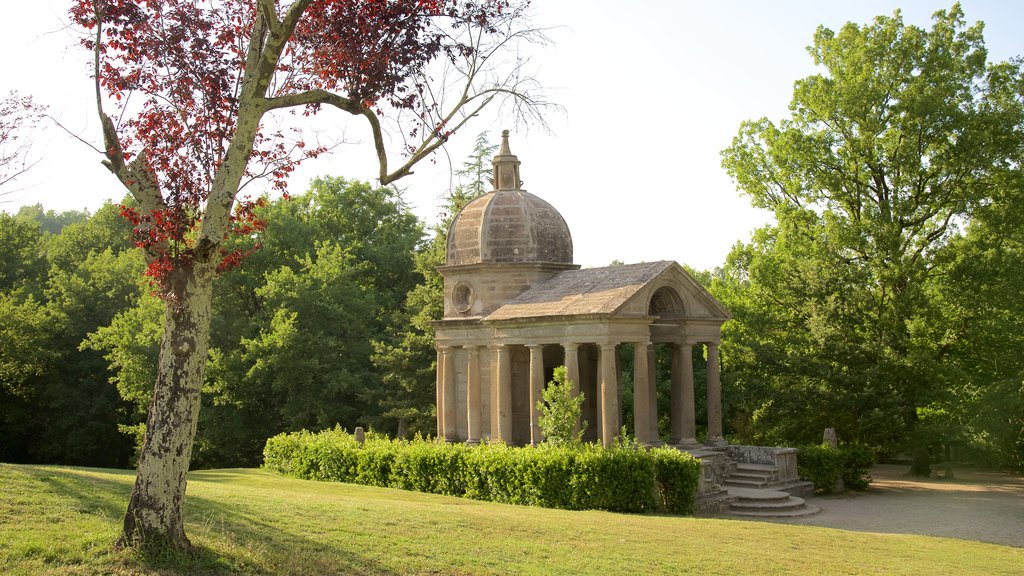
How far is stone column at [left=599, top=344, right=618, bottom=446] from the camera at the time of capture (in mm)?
25359

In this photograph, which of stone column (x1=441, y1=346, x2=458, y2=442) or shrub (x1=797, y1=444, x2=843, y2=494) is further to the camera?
stone column (x1=441, y1=346, x2=458, y2=442)

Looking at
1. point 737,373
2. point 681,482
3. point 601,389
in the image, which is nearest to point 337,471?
point 601,389

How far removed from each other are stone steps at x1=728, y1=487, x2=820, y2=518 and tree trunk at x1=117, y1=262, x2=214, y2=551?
17200 millimetres

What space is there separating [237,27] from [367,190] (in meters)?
44.0

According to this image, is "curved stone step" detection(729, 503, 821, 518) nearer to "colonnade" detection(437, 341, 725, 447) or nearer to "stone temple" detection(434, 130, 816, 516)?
"stone temple" detection(434, 130, 816, 516)

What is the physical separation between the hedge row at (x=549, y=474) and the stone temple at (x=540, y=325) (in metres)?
2.86

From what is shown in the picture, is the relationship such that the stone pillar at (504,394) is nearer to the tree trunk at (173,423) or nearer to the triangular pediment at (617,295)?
the triangular pediment at (617,295)

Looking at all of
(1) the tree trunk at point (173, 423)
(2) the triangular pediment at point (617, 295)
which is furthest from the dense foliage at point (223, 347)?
(1) the tree trunk at point (173, 423)

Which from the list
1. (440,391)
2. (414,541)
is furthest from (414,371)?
(414,541)

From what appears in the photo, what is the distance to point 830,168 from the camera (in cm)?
3528

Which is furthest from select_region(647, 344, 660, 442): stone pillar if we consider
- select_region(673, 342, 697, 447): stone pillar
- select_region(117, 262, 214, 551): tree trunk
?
select_region(117, 262, 214, 551): tree trunk

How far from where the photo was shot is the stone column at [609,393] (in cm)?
2536

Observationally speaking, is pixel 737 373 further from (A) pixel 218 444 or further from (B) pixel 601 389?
(A) pixel 218 444

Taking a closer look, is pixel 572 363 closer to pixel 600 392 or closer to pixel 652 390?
pixel 600 392
